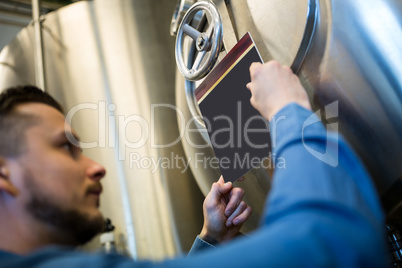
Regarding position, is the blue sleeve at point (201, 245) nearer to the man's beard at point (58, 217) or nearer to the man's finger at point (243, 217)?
the man's finger at point (243, 217)

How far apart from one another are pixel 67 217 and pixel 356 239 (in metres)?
0.38

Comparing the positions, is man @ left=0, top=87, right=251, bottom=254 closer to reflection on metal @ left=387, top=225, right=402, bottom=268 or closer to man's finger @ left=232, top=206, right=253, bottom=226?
man's finger @ left=232, top=206, right=253, bottom=226

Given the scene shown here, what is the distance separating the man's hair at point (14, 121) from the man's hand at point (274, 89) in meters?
0.35

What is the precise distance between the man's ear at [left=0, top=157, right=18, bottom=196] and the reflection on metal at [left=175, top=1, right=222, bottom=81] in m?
0.41

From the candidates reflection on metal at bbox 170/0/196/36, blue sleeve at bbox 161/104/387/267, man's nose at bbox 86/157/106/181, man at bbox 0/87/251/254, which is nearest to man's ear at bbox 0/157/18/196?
man at bbox 0/87/251/254

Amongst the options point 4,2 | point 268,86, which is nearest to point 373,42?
point 268,86

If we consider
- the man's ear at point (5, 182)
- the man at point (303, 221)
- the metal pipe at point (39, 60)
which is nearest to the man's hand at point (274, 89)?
the man at point (303, 221)

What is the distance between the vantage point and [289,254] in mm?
351

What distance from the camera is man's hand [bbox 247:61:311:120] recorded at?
1.73 ft

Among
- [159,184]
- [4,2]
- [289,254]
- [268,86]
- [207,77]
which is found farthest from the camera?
[4,2]

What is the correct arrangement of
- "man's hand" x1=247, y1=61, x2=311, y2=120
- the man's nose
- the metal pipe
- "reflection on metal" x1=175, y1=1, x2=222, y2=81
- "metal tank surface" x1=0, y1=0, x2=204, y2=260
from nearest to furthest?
"man's hand" x1=247, y1=61, x2=311, y2=120
the man's nose
"reflection on metal" x1=175, y1=1, x2=222, y2=81
"metal tank surface" x1=0, y1=0, x2=204, y2=260
the metal pipe

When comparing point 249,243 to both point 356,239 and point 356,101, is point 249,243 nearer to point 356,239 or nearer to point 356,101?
point 356,239

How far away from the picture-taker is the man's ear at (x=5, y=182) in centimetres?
57

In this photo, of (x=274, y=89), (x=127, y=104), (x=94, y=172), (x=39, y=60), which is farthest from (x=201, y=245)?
(x=39, y=60)
